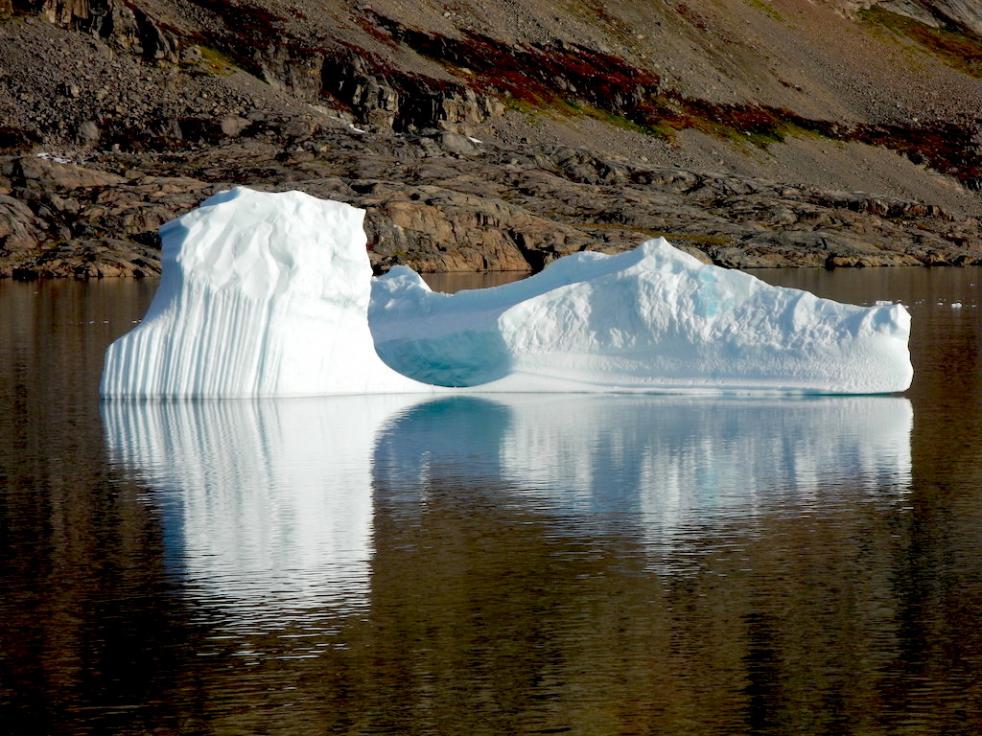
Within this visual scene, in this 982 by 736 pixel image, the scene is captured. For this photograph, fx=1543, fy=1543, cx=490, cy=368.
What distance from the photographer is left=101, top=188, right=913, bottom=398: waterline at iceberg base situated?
2475cm

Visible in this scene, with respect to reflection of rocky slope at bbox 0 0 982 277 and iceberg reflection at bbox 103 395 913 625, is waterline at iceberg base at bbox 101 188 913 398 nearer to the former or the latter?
iceberg reflection at bbox 103 395 913 625

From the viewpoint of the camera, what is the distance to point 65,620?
41.9 feet

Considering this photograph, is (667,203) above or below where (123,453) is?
above

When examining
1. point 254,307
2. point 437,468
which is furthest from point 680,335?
point 437,468

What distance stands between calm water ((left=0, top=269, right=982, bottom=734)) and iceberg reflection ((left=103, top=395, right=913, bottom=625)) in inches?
2.7

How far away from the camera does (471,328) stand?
27.2 metres

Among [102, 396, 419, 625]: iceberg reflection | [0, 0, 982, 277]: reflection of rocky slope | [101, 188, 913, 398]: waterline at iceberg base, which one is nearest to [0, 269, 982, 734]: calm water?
[102, 396, 419, 625]: iceberg reflection

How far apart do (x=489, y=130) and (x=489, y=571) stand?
111 m

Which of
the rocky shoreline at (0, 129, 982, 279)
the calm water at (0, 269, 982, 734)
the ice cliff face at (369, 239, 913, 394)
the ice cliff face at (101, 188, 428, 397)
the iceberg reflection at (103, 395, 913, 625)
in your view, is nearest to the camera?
the calm water at (0, 269, 982, 734)

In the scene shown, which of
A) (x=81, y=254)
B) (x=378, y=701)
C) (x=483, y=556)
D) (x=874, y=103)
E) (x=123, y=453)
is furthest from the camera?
(x=874, y=103)

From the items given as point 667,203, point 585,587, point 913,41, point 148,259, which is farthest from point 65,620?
point 913,41

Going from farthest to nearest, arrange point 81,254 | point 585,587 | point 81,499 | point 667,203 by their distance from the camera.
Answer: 1. point 667,203
2. point 81,254
3. point 81,499
4. point 585,587

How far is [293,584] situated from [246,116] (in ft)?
326

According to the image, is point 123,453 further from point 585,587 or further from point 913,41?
point 913,41
